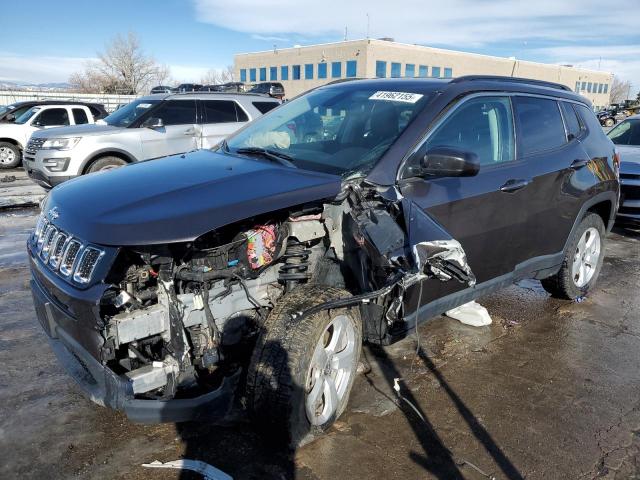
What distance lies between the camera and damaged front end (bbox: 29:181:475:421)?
8.09 feet

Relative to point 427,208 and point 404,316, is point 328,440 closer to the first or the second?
point 404,316

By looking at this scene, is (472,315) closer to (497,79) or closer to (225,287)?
(497,79)

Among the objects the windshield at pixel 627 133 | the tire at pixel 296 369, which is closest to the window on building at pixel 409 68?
the windshield at pixel 627 133

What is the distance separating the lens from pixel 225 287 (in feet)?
9.18

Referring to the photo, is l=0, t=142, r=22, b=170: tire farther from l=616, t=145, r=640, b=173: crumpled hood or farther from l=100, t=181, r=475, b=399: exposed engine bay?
l=616, t=145, r=640, b=173: crumpled hood

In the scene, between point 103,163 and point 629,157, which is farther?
point 103,163

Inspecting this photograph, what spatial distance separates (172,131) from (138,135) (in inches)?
22.9

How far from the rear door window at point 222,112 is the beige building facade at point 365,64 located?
41293 millimetres

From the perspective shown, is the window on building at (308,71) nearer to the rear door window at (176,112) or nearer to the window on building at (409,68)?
the window on building at (409,68)

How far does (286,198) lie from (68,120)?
13.6 metres

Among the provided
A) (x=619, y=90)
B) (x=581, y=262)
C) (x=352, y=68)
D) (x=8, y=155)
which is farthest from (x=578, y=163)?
(x=619, y=90)

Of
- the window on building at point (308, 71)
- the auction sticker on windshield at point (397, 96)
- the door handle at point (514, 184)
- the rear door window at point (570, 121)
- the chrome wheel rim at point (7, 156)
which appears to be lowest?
the chrome wheel rim at point (7, 156)

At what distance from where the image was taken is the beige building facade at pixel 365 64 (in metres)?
50.8

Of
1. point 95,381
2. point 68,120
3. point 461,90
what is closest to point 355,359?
point 95,381
